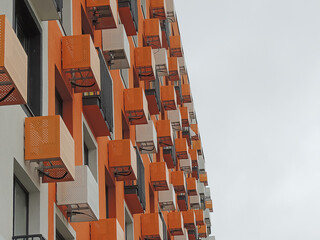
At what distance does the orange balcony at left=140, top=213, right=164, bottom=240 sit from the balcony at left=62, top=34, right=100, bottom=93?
41.8ft

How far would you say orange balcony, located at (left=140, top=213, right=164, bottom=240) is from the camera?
34625 mm

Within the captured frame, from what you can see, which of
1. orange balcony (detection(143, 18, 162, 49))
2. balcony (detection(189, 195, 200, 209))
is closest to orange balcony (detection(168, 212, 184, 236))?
orange balcony (detection(143, 18, 162, 49))

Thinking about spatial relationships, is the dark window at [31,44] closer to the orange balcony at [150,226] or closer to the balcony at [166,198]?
the orange balcony at [150,226]

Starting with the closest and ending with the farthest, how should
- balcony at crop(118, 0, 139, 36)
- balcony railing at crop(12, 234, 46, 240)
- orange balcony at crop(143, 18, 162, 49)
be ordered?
1. balcony railing at crop(12, 234, 46, 240)
2. balcony at crop(118, 0, 139, 36)
3. orange balcony at crop(143, 18, 162, 49)

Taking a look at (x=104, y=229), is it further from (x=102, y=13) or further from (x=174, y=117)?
(x=174, y=117)

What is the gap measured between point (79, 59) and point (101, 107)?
3.15 meters

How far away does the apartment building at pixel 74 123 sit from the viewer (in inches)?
699

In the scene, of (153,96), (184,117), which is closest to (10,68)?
(153,96)

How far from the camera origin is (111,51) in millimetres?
28750

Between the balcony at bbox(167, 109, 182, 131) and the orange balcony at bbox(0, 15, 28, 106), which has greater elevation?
the balcony at bbox(167, 109, 182, 131)

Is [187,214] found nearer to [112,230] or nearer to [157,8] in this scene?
[157,8]

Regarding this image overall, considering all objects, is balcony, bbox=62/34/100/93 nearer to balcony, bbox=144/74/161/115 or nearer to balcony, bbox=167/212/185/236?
balcony, bbox=144/74/161/115

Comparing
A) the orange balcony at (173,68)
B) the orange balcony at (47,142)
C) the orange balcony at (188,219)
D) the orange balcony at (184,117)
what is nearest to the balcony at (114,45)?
the orange balcony at (47,142)

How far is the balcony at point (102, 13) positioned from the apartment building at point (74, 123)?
0.11 feet
